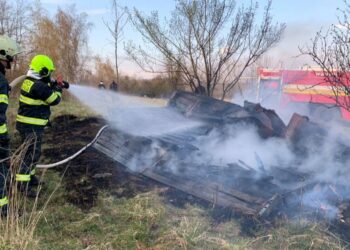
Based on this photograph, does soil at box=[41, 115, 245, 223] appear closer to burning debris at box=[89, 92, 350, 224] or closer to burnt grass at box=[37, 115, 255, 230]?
burnt grass at box=[37, 115, 255, 230]

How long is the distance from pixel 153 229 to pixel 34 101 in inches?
94.5

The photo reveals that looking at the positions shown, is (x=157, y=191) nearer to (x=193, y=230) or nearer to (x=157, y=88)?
(x=193, y=230)

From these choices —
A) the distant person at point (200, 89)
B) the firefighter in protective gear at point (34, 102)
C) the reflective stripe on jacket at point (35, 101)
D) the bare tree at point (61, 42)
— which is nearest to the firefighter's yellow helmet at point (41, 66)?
the firefighter in protective gear at point (34, 102)

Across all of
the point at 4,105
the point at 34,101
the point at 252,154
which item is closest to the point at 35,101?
the point at 34,101

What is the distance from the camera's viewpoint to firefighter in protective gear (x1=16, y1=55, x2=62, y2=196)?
4.80 m

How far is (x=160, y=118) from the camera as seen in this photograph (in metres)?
7.90

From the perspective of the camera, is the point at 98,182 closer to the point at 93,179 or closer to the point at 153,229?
the point at 93,179

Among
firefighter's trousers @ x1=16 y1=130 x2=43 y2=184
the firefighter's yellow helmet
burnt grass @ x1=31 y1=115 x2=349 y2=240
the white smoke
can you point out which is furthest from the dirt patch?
the firefighter's yellow helmet

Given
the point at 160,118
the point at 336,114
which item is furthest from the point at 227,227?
the point at 336,114

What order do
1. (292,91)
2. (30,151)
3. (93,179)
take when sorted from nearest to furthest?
(30,151) → (93,179) → (292,91)

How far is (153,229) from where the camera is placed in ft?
13.0

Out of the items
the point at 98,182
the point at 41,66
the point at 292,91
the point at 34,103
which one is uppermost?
the point at 41,66

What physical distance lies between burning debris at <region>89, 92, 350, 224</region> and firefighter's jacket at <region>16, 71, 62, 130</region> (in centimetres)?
177

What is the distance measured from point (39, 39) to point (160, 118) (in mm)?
22692
